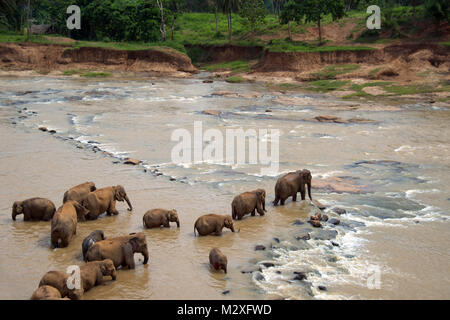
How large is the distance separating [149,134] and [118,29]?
4804 centimetres

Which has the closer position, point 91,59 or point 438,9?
point 438,9

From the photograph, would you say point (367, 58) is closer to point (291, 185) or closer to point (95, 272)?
point (291, 185)

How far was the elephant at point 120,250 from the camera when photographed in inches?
363

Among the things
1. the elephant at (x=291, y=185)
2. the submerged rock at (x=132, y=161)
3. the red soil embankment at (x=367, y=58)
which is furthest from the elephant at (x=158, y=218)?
the red soil embankment at (x=367, y=58)

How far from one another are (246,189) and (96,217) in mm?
4396

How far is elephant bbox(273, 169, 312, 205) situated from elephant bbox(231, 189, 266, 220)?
0.96 metres

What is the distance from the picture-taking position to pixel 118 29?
6838cm

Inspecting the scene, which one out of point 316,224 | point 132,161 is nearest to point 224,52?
point 132,161

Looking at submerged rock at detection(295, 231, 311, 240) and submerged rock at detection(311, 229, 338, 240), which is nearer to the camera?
submerged rock at detection(295, 231, 311, 240)

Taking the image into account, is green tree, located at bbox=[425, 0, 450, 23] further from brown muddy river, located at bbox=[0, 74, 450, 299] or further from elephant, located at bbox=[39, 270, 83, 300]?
elephant, located at bbox=[39, 270, 83, 300]

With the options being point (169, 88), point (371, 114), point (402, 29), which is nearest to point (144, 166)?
point (371, 114)

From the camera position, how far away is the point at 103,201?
1188 centimetres

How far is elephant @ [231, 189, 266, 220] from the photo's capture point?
12.1m

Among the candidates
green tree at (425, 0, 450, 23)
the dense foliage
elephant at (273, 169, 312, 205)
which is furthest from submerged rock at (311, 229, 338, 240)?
the dense foliage
